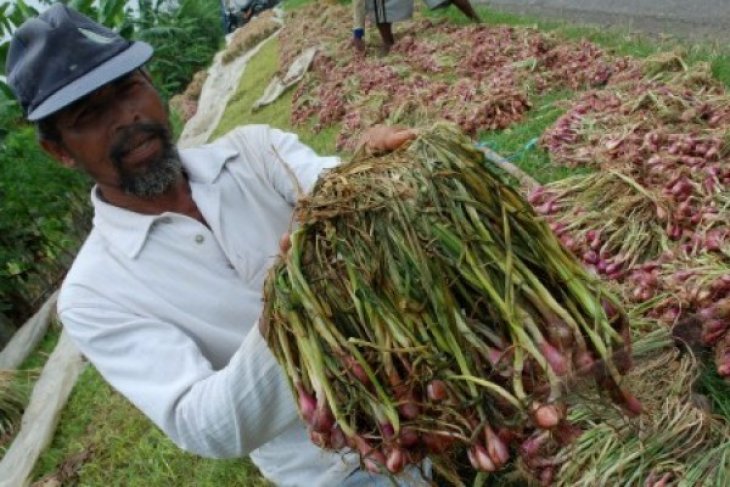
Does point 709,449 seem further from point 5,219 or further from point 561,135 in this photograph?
point 5,219

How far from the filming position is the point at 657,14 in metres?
6.31

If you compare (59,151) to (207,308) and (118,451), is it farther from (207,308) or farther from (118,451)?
(118,451)

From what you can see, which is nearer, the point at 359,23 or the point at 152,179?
the point at 152,179

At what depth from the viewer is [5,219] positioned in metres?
8.16

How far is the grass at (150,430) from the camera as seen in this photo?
13.1 feet

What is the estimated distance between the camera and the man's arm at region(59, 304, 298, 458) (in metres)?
1.58

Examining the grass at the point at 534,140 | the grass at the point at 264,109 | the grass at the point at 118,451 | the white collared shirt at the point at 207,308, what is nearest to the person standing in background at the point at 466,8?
the grass at the point at 264,109

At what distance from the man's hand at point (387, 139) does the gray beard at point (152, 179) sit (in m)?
0.75

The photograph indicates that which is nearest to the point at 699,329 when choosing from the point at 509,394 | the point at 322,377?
the point at 509,394

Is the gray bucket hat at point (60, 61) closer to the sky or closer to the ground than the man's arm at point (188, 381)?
closer to the sky

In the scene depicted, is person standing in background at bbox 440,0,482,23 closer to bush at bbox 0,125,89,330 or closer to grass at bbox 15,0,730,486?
grass at bbox 15,0,730,486

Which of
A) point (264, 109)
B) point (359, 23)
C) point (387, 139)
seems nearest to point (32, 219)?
point (264, 109)

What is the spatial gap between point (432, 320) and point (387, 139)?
51 cm

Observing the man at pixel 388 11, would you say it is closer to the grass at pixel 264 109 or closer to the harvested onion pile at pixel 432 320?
the grass at pixel 264 109
